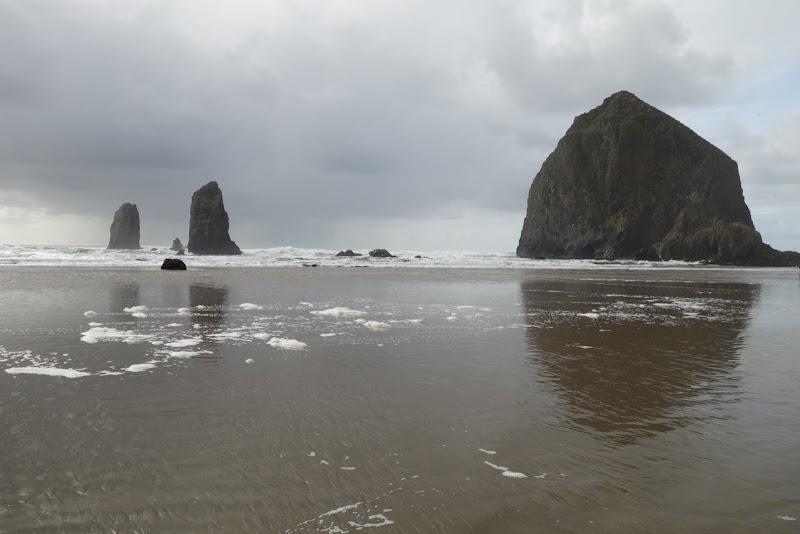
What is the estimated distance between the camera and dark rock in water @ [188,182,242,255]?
97.4m

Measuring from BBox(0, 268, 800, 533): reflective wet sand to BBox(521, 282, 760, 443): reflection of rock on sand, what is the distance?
51 mm

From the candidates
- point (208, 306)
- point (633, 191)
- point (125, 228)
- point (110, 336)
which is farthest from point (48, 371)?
point (125, 228)

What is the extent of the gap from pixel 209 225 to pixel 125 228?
1899 inches

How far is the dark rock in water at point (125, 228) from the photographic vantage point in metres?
130

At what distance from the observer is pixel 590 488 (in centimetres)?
359

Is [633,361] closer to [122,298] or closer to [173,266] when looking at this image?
[122,298]

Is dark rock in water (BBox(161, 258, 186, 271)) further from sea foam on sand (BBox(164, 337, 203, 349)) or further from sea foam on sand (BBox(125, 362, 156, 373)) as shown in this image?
sea foam on sand (BBox(125, 362, 156, 373))

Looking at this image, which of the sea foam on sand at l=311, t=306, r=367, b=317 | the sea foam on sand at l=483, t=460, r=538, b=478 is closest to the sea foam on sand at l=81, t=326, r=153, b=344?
the sea foam on sand at l=311, t=306, r=367, b=317

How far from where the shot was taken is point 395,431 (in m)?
4.69

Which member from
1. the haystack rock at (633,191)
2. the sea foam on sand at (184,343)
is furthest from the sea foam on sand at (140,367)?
the haystack rock at (633,191)

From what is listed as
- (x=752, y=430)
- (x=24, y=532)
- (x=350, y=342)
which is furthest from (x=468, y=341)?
(x=24, y=532)

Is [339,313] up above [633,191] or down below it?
below

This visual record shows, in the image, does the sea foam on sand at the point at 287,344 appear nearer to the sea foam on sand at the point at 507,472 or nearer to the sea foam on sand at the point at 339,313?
the sea foam on sand at the point at 339,313

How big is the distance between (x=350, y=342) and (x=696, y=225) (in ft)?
317
